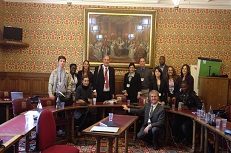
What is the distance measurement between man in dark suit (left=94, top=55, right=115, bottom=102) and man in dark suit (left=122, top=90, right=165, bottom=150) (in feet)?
4.54

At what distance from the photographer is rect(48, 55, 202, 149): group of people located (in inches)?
215

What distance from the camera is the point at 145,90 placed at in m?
7.24

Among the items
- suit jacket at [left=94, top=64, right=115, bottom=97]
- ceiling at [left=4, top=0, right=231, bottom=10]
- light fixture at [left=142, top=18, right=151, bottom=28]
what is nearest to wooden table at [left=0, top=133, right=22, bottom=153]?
suit jacket at [left=94, top=64, right=115, bottom=97]

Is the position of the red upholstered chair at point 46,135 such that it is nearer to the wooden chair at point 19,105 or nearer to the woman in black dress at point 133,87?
the wooden chair at point 19,105

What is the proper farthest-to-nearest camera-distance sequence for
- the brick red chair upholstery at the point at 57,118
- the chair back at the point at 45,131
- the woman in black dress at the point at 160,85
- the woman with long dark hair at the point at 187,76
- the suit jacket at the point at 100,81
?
the suit jacket at the point at 100,81 → the woman in black dress at the point at 160,85 → the woman with long dark hair at the point at 187,76 → the brick red chair upholstery at the point at 57,118 → the chair back at the point at 45,131

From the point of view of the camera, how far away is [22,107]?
522 cm

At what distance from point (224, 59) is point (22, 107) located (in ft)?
19.7

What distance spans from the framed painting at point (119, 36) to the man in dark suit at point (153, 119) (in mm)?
2997

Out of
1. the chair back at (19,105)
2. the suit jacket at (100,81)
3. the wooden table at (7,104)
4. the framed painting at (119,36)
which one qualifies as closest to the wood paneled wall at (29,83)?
the framed painting at (119,36)

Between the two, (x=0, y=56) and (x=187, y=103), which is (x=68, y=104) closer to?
(x=187, y=103)

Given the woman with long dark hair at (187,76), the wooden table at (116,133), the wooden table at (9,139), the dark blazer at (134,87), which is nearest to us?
the wooden table at (9,139)

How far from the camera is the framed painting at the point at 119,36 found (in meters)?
8.33

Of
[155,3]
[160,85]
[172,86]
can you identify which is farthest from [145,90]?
[155,3]

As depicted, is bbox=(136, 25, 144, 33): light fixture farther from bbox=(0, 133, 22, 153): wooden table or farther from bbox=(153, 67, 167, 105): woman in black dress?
bbox=(0, 133, 22, 153): wooden table
